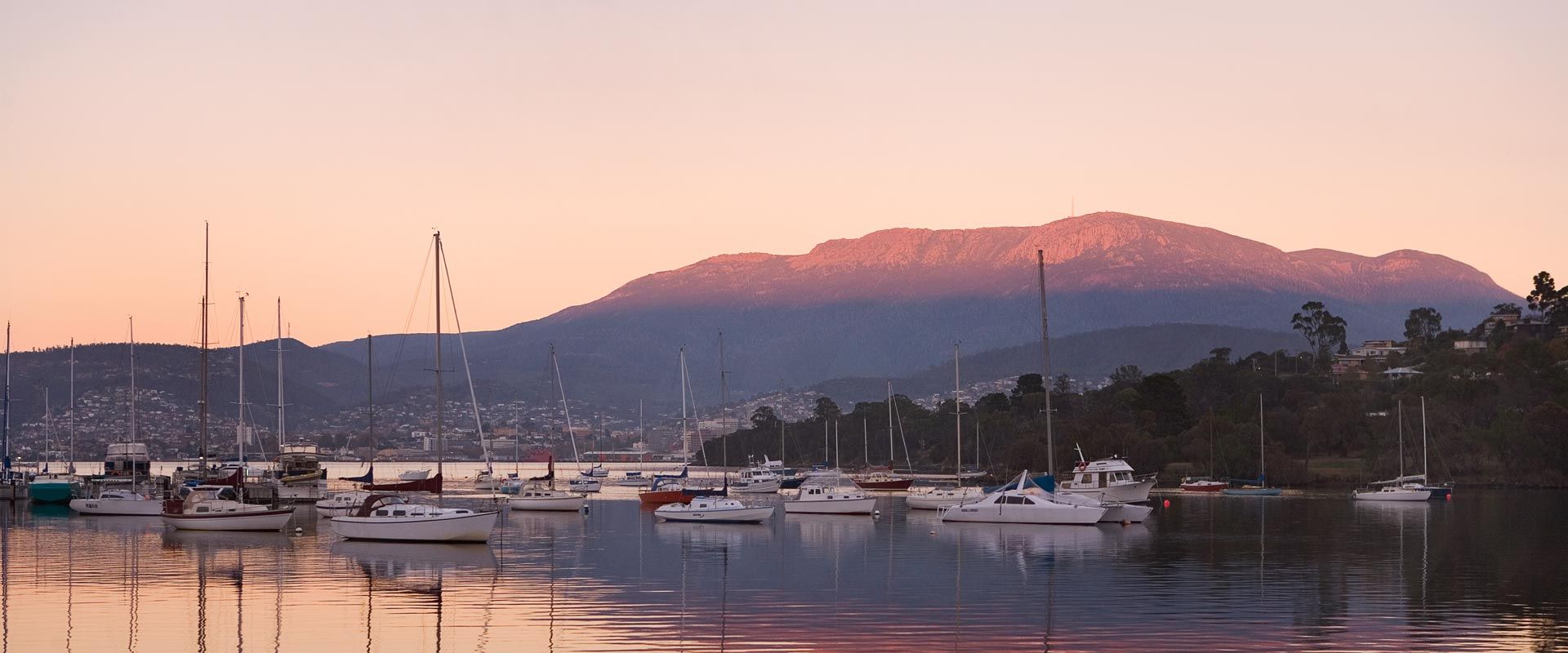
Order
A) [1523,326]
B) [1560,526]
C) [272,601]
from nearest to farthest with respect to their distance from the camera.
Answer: [272,601] → [1560,526] → [1523,326]

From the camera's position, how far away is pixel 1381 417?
115250 mm

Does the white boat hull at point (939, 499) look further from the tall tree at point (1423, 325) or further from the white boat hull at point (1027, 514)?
the tall tree at point (1423, 325)

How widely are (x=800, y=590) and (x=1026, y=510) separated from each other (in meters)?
26.6

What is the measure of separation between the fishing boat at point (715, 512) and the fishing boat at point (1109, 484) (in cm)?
1592

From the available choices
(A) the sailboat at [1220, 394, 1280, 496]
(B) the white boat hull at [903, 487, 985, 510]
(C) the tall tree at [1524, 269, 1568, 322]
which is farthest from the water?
(C) the tall tree at [1524, 269, 1568, 322]

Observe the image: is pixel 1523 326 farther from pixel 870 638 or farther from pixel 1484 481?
pixel 870 638

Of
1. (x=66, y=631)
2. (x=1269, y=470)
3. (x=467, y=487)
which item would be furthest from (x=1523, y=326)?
(x=66, y=631)

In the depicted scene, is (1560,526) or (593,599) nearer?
(593,599)

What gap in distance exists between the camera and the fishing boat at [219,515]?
54.1 metres

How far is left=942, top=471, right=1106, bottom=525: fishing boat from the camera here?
5656 centimetres

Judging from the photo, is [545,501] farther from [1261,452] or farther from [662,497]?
[1261,452]

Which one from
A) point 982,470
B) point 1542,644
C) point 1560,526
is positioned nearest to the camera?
point 1542,644

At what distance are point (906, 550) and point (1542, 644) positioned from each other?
75.7ft

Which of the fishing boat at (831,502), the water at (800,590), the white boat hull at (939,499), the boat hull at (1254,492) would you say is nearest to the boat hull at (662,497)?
the fishing boat at (831,502)
